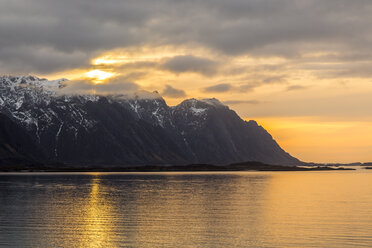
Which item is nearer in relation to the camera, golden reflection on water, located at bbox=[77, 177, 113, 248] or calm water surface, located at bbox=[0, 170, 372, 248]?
calm water surface, located at bbox=[0, 170, 372, 248]

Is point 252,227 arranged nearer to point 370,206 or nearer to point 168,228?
point 168,228

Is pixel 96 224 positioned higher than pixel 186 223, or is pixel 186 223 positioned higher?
pixel 186 223

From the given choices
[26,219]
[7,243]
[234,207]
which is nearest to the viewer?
[7,243]

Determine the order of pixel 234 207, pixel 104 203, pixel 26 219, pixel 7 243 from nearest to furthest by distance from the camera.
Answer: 1. pixel 7 243
2. pixel 26 219
3. pixel 234 207
4. pixel 104 203

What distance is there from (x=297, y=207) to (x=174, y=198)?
29187 millimetres

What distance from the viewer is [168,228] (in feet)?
227

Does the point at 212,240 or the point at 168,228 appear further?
the point at 168,228

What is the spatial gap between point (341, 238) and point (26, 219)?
44.0 metres

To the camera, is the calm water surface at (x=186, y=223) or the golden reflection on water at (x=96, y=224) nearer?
the calm water surface at (x=186, y=223)

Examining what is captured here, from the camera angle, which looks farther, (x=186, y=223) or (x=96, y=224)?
(x=186, y=223)

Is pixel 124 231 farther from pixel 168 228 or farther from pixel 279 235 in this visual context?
pixel 279 235

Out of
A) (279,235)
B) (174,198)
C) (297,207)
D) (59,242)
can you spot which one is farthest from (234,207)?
(59,242)

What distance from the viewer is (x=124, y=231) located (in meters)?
67.0

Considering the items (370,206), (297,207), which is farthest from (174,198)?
(370,206)
